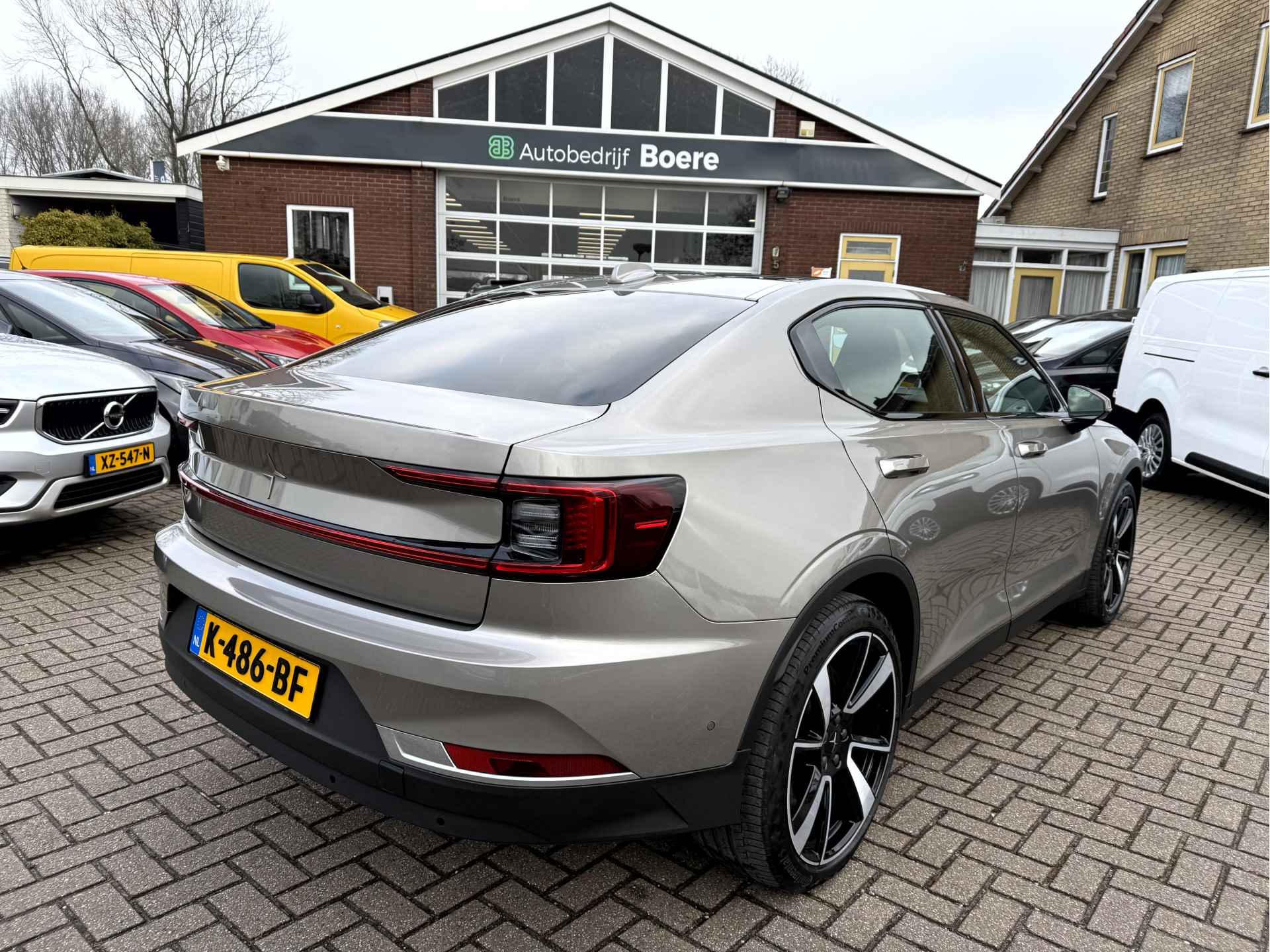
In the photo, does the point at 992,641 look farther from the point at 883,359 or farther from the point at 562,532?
the point at 562,532

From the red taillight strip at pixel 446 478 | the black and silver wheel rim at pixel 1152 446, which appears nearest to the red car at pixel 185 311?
the red taillight strip at pixel 446 478

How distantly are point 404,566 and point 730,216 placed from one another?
52.7ft

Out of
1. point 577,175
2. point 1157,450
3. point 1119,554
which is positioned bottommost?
point 1157,450

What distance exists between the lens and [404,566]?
6.37 feet

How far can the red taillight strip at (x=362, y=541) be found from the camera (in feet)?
6.13

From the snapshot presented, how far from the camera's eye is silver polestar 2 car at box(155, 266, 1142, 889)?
1854 mm

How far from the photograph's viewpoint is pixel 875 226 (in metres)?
16.9

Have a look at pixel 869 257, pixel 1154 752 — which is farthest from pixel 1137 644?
pixel 869 257

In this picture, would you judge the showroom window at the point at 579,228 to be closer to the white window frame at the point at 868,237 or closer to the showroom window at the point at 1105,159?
the white window frame at the point at 868,237

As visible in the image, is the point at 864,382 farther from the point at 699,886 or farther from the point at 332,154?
the point at 332,154

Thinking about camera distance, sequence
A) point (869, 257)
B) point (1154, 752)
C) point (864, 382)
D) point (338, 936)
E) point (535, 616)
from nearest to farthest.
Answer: point (535, 616)
point (338, 936)
point (864, 382)
point (1154, 752)
point (869, 257)

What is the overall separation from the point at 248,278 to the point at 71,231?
44.6 ft

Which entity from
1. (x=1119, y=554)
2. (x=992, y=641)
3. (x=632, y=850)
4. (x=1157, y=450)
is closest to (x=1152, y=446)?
(x=1157, y=450)

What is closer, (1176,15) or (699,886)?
(699,886)
